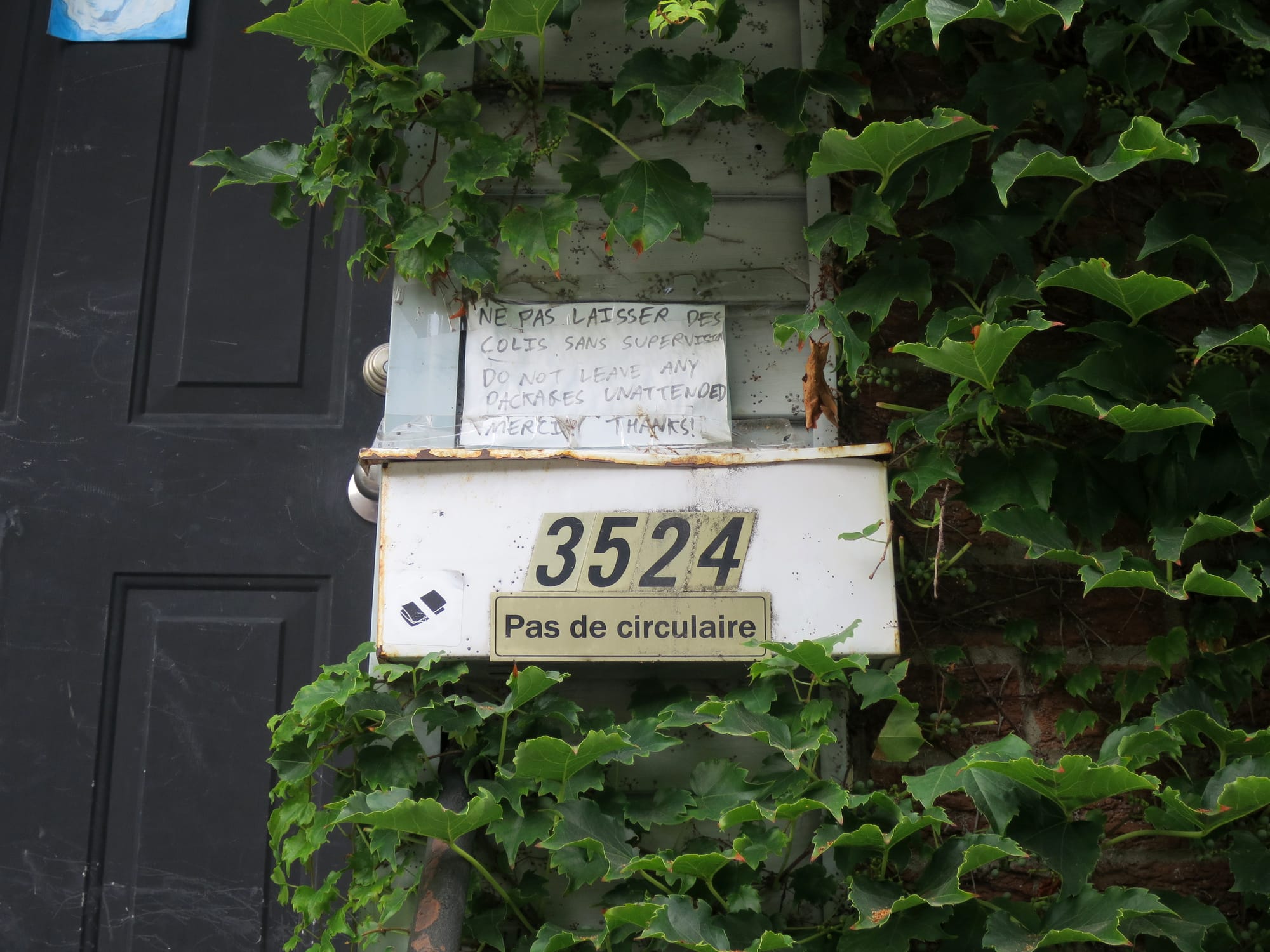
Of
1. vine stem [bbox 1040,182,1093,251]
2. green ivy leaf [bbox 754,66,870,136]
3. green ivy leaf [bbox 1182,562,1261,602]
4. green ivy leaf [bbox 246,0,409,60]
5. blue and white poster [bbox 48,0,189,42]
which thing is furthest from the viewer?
blue and white poster [bbox 48,0,189,42]

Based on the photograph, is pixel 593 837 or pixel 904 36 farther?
pixel 904 36

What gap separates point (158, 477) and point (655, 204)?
3.07 feet

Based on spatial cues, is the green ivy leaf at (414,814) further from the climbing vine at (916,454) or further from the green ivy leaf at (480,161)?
the green ivy leaf at (480,161)

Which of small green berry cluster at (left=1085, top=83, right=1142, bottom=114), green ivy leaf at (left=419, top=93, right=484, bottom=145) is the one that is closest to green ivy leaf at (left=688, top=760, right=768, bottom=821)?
green ivy leaf at (left=419, top=93, right=484, bottom=145)

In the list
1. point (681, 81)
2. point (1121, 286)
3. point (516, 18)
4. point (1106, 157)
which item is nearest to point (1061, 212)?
point (1106, 157)

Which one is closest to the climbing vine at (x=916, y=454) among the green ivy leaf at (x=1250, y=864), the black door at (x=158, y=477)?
the green ivy leaf at (x=1250, y=864)

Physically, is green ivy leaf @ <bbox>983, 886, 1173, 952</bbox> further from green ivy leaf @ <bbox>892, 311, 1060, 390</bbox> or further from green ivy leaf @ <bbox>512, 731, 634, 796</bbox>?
green ivy leaf @ <bbox>892, 311, 1060, 390</bbox>

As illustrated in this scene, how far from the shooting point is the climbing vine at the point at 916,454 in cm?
130

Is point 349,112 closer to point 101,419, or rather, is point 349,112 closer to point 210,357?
point 210,357

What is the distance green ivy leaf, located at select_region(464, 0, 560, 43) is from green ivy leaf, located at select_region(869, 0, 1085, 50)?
39 cm

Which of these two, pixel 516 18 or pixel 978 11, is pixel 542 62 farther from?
pixel 978 11

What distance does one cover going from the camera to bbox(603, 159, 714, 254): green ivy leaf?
5.03 ft

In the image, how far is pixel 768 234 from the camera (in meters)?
1.66

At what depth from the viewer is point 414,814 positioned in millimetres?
1236
